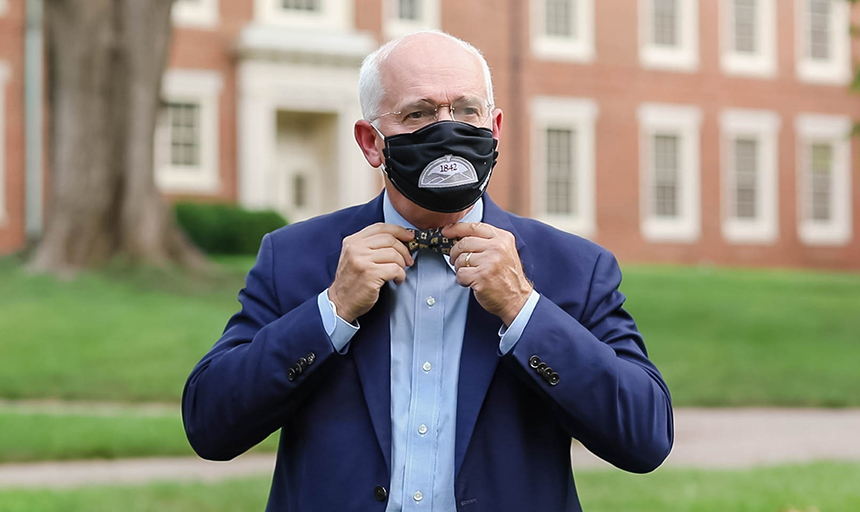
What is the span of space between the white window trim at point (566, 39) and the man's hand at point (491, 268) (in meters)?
25.1

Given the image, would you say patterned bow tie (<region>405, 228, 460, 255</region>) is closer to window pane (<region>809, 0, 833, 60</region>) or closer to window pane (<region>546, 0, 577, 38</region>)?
window pane (<region>546, 0, 577, 38</region>)

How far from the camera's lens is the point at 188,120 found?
2342 cm

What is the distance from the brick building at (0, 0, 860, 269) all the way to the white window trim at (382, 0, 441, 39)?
5 cm

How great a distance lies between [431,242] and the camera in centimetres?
230

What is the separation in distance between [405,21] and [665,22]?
25.3ft

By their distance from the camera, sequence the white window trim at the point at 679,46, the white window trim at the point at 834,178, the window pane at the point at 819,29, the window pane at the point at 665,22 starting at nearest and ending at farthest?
the white window trim at the point at 679,46, the window pane at the point at 665,22, the white window trim at the point at 834,178, the window pane at the point at 819,29

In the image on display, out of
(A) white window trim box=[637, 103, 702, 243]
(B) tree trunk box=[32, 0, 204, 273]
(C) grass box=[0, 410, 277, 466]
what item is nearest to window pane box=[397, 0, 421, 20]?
(A) white window trim box=[637, 103, 702, 243]

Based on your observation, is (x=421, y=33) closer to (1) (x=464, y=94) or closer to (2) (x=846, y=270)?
(1) (x=464, y=94)

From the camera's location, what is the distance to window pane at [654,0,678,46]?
94.1 feet

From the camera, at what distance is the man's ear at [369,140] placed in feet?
7.87

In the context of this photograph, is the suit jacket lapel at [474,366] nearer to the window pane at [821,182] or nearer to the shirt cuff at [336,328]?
the shirt cuff at [336,328]

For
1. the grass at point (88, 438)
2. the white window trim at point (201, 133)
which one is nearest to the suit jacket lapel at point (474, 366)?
the grass at point (88, 438)

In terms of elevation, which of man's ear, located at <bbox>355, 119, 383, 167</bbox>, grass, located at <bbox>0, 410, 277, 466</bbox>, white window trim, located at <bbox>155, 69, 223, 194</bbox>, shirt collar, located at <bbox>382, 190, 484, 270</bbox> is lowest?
grass, located at <bbox>0, 410, 277, 466</bbox>

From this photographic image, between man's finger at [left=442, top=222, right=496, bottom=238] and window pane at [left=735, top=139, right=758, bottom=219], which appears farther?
window pane at [left=735, top=139, right=758, bottom=219]
